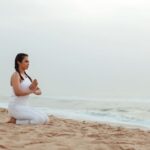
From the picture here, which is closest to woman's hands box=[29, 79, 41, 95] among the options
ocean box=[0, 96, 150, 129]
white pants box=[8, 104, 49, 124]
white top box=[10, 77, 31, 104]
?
white top box=[10, 77, 31, 104]

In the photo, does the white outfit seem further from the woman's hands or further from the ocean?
the ocean

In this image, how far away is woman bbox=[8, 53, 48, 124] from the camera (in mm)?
7527

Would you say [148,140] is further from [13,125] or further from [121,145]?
[13,125]

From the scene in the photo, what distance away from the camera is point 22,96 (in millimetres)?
7723

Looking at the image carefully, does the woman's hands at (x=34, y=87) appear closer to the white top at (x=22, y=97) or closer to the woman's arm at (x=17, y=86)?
the woman's arm at (x=17, y=86)

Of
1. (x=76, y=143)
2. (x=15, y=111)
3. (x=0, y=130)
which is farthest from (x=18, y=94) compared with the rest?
(x=76, y=143)

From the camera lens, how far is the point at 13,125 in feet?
24.5

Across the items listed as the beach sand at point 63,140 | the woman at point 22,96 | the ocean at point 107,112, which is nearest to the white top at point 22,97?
the woman at point 22,96

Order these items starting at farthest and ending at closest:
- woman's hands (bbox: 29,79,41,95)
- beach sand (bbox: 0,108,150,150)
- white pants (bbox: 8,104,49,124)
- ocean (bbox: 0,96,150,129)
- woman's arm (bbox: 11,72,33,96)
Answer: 1. ocean (bbox: 0,96,150,129)
2. white pants (bbox: 8,104,49,124)
3. woman's arm (bbox: 11,72,33,96)
4. woman's hands (bbox: 29,79,41,95)
5. beach sand (bbox: 0,108,150,150)

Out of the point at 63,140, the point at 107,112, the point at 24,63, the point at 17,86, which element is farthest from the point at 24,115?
the point at 107,112

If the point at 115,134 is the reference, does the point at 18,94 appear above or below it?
above

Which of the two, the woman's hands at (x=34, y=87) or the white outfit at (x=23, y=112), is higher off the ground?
the woman's hands at (x=34, y=87)

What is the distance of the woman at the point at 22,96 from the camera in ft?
24.7

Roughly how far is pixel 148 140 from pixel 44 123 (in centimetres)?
214
